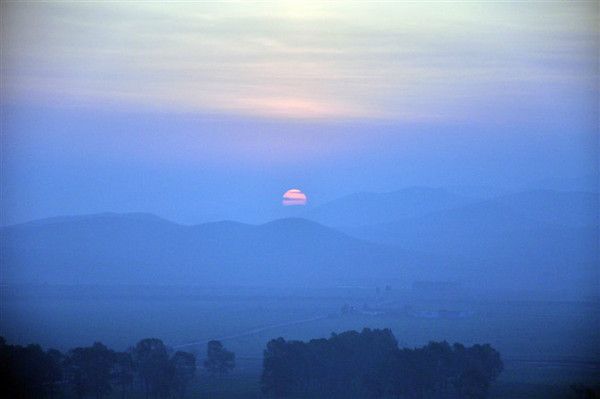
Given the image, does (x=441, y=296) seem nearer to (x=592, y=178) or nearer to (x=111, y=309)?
(x=592, y=178)

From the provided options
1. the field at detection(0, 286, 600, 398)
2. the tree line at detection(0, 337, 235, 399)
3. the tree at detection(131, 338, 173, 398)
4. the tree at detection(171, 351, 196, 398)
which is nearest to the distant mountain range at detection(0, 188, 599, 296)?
the field at detection(0, 286, 600, 398)

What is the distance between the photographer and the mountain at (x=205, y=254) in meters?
8.42

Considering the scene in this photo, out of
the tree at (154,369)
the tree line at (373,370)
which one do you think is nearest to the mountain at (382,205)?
the tree line at (373,370)

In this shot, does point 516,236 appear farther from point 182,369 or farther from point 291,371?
point 182,369

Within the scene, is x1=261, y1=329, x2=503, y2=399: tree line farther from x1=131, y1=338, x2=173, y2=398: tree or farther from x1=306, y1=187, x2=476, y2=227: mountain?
x1=306, y1=187, x2=476, y2=227: mountain

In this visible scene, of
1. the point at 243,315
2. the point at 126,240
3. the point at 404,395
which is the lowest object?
the point at 404,395

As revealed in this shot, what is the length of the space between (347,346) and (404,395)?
51 cm

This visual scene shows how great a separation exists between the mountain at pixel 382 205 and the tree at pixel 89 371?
318cm

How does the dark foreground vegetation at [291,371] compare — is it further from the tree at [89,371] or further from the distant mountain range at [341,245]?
the distant mountain range at [341,245]

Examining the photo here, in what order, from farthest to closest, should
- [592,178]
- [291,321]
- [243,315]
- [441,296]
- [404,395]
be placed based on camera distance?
[441,296], [243,315], [291,321], [592,178], [404,395]

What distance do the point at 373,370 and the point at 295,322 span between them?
1.91 metres

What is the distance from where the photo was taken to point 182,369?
5.47 meters

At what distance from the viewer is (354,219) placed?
28.6 ft

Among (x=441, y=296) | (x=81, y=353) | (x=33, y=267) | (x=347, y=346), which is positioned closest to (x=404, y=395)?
(x=347, y=346)
